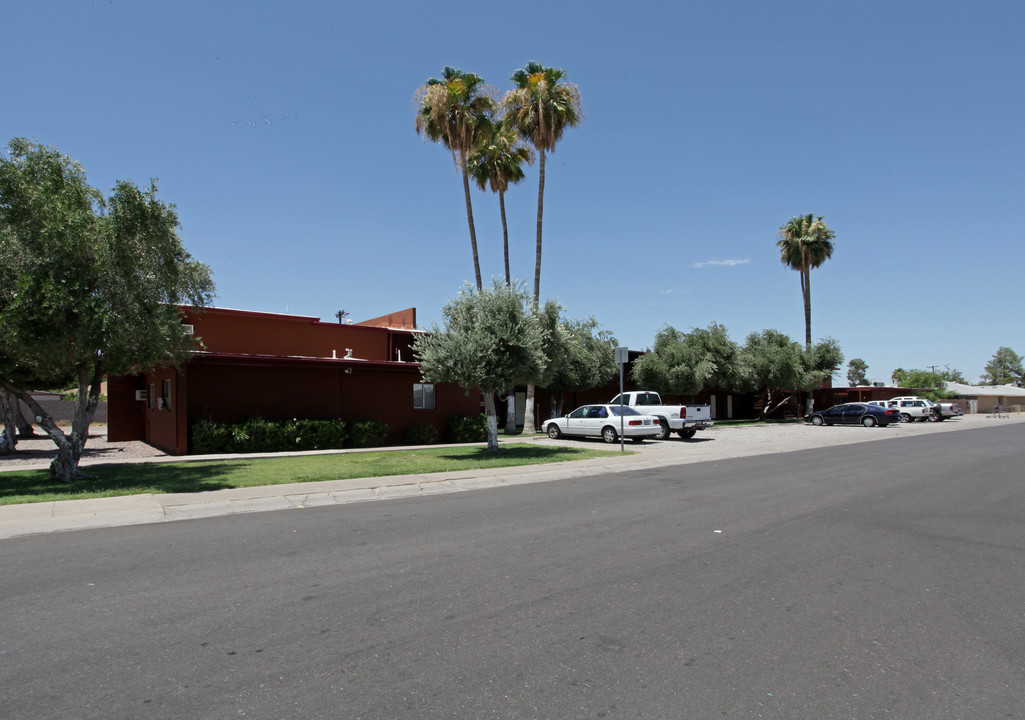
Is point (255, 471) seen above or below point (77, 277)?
below

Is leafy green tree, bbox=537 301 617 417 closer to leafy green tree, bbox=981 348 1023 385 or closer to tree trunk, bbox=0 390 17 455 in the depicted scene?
tree trunk, bbox=0 390 17 455

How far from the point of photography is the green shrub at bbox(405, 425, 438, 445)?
23.3 m

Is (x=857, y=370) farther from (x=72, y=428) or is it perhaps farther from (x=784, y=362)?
(x=72, y=428)

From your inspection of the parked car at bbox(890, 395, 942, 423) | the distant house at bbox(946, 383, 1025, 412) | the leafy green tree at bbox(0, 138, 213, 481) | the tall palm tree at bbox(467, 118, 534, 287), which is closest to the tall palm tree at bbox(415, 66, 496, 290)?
the tall palm tree at bbox(467, 118, 534, 287)

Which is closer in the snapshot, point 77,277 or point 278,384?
point 77,277

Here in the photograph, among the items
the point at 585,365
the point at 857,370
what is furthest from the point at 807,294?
the point at 857,370

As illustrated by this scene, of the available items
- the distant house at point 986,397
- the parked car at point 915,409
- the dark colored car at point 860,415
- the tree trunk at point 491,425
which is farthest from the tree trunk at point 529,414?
the distant house at point 986,397

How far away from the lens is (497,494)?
39.8 ft

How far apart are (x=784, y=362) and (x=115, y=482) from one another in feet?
127

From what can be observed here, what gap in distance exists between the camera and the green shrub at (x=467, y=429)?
24.3 meters

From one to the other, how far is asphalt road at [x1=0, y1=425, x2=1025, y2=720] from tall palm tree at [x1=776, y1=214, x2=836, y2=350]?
41533mm

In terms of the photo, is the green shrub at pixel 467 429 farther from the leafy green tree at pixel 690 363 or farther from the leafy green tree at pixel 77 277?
the leafy green tree at pixel 690 363

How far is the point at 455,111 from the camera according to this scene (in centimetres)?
2725

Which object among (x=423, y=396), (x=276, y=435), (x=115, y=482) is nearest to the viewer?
(x=115, y=482)
